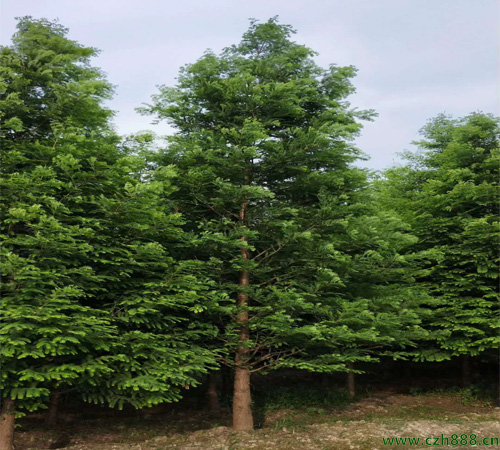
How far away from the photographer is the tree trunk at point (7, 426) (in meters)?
8.59

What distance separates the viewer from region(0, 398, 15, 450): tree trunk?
8.59 meters

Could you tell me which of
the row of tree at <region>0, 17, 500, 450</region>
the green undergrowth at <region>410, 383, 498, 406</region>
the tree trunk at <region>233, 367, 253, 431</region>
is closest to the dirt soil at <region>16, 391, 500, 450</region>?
the tree trunk at <region>233, 367, 253, 431</region>

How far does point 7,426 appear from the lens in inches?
343

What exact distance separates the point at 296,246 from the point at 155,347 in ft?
14.2

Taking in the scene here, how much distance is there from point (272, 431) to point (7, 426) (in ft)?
19.5

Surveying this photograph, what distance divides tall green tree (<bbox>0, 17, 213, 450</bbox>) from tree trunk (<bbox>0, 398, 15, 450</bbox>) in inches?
0.8

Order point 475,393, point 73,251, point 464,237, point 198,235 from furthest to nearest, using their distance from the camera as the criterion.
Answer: point 475,393 < point 464,237 < point 198,235 < point 73,251

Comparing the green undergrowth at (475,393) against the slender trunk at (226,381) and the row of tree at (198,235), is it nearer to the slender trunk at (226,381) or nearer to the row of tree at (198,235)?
the row of tree at (198,235)

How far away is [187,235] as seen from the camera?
10055 mm

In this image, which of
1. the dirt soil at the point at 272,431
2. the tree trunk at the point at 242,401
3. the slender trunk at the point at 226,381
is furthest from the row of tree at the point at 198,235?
the slender trunk at the point at 226,381

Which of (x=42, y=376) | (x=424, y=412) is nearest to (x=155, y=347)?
(x=42, y=376)

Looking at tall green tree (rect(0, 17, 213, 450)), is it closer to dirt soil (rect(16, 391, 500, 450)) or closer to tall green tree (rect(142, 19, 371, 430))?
tall green tree (rect(142, 19, 371, 430))

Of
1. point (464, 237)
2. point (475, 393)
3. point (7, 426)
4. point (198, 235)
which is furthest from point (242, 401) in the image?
point (475, 393)

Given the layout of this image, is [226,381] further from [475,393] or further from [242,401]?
[475,393]
